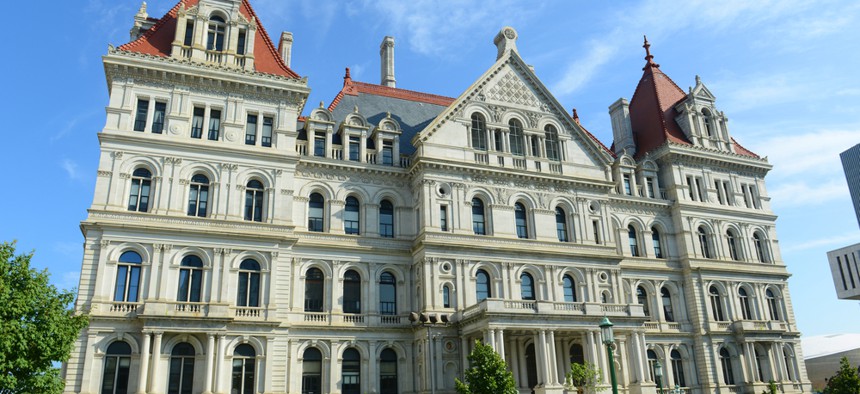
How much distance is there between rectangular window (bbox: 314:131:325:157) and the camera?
3740 cm

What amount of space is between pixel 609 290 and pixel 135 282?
2551 centimetres

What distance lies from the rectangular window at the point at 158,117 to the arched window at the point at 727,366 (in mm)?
36333

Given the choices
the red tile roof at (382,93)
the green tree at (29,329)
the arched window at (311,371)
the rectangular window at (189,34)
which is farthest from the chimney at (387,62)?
the green tree at (29,329)

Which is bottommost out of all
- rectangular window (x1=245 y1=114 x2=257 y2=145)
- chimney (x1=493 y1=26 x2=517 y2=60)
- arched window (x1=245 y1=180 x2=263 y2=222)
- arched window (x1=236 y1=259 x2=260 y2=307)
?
arched window (x1=236 y1=259 x2=260 y2=307)

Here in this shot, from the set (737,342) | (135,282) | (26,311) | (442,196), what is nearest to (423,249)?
(442,196)

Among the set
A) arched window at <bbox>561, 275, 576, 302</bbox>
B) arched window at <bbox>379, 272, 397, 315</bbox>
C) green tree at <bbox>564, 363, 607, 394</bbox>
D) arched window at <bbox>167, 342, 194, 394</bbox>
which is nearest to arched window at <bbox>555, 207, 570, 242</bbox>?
arched window at <bbox>561, 275, 576, 302</bbox>

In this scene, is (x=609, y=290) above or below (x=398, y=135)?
below

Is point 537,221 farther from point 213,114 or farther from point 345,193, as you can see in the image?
point 213,114

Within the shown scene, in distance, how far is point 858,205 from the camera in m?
132

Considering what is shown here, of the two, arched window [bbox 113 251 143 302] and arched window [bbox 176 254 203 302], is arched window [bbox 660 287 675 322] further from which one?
arched window [bbox 113 251 143 302]

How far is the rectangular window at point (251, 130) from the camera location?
1374 inches

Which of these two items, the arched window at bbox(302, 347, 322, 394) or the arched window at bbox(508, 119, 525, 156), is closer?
the arched window at bbox(302, 347, 322, 394)

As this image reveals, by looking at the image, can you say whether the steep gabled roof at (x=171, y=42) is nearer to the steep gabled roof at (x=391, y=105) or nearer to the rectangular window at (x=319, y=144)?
the rectangular window at (x=319, y=144)

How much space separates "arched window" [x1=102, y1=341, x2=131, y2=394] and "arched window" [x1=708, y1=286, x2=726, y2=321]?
34956mm
